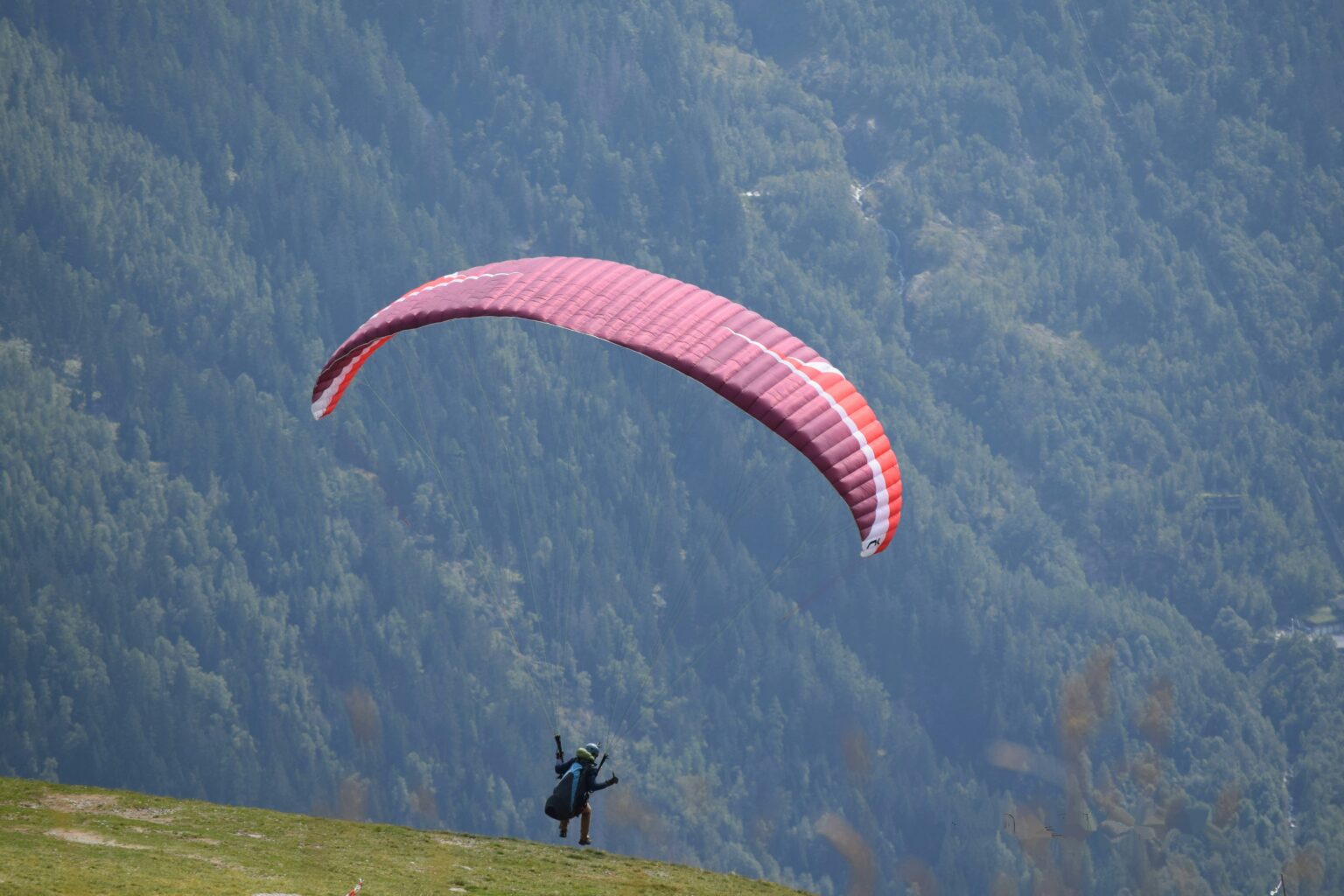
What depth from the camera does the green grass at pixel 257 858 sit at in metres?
42.7

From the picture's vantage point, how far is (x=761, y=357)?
4497 cm

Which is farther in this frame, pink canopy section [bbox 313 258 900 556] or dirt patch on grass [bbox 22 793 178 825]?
dirt patch on grass [bbox 22 793 178 825]

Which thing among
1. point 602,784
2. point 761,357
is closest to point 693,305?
point 761,357

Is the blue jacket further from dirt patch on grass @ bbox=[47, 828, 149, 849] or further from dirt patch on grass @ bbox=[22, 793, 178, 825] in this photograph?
dirt patch on grass @ bbox=[22, 793, 178, 825]

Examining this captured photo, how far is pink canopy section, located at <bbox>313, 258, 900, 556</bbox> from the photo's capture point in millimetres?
43688

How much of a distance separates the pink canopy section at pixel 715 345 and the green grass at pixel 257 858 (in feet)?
42.9

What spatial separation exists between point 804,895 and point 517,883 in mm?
8796

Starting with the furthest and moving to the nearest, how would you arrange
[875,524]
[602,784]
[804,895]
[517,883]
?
[804,895]
[517,883]
[875,524]
[602,784]

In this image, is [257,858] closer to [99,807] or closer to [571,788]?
[99,807]

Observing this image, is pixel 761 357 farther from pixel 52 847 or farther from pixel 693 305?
pixel 52 847

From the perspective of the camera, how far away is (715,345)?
4503 cm

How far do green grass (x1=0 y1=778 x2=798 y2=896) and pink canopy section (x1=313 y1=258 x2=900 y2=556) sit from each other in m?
13.1

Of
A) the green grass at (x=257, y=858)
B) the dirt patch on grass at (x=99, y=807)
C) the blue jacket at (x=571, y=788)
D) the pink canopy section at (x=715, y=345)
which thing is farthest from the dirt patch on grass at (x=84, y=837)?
the pink canopy section at (x=715, y=345)

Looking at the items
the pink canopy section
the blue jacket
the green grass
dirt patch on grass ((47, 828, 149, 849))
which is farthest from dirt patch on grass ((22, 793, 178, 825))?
the blue jacket
